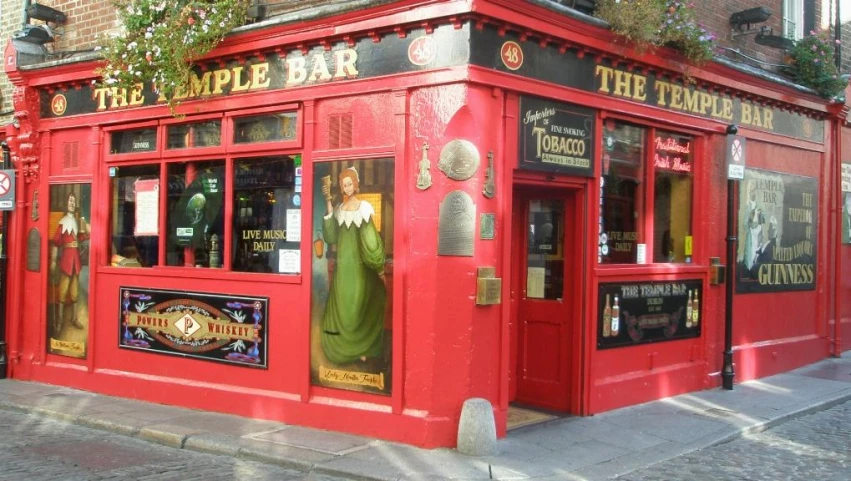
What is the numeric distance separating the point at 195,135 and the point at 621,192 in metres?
5.15

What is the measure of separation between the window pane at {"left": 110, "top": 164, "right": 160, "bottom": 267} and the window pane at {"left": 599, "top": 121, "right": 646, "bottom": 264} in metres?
5.51

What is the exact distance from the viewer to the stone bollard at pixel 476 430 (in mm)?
7531

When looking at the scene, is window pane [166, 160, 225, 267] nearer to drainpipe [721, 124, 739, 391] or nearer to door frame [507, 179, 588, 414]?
door frame [507, 179, 588, 414]

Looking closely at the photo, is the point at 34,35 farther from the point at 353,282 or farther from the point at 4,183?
the point at 353,282

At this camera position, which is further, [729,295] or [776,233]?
[776,233]

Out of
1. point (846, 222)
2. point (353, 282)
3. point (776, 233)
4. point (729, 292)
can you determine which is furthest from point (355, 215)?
point (846, 222)

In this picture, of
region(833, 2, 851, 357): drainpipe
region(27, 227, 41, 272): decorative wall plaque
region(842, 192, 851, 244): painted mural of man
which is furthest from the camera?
region(842, 192, 851, 244): painted mural of man

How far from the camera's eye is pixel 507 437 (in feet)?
27.0

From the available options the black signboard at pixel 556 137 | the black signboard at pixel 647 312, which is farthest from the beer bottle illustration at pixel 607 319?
the black signboard at pixel 556 137

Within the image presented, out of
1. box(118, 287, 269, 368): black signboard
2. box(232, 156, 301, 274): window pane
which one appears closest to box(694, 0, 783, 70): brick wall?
box(232, 156, 301, 274): window pane

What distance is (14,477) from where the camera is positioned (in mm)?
6984

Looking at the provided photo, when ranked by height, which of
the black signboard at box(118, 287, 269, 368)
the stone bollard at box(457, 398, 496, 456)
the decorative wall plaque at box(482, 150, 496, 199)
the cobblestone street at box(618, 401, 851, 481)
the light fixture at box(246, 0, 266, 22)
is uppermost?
the light fixture at box(246, 0, 266, 22)

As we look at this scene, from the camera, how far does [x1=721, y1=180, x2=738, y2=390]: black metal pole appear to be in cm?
1078

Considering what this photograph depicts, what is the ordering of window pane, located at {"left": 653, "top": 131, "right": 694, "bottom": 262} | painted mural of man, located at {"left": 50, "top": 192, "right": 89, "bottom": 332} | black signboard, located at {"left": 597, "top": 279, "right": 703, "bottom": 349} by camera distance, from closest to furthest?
black signboard, located at {"left": 597, "top": 279, "right": 703, "bottom": 349}
window pane, located at {"left": 653, "top": 131, "right": 694, "bottom": 262}
painted mural of man, located at {"left": 50, "top": 192, "right": 89, "bottom": 332}
